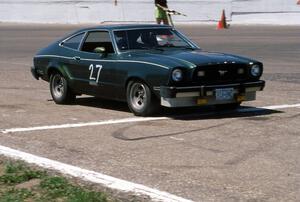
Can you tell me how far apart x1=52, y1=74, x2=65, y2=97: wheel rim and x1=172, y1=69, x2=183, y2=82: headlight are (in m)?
2.88

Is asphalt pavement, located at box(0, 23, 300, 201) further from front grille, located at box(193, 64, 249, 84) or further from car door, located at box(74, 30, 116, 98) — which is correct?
front grille, located at box(193, 64, 249, 84)

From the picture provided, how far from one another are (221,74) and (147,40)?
5.28 feet

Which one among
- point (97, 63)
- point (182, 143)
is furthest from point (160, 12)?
point (182, 143)

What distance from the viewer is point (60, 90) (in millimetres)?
12078

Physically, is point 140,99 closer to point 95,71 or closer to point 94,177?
point 95,71

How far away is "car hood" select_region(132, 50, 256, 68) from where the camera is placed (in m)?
9.86

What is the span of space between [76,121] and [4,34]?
24.0m

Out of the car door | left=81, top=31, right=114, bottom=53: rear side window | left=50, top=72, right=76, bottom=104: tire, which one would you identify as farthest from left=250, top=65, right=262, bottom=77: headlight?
left=50, top=72, right=76, bottom=104: tire

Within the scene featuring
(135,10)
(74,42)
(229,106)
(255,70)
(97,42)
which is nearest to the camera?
(255,70)

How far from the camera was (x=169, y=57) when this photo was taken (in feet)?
33.3

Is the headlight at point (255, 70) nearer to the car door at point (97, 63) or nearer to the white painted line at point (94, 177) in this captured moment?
the car door at point (97, 63)

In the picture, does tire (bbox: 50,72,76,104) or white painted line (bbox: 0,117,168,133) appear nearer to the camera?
white painted line (bbox: 0,117,168,133)

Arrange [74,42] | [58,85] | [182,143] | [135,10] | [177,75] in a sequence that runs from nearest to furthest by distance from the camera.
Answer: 1. [182,143]
2. [177,75]
3. [74,42]
4. [58,85]
5. [135,10]

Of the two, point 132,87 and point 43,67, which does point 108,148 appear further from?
point 43,67
